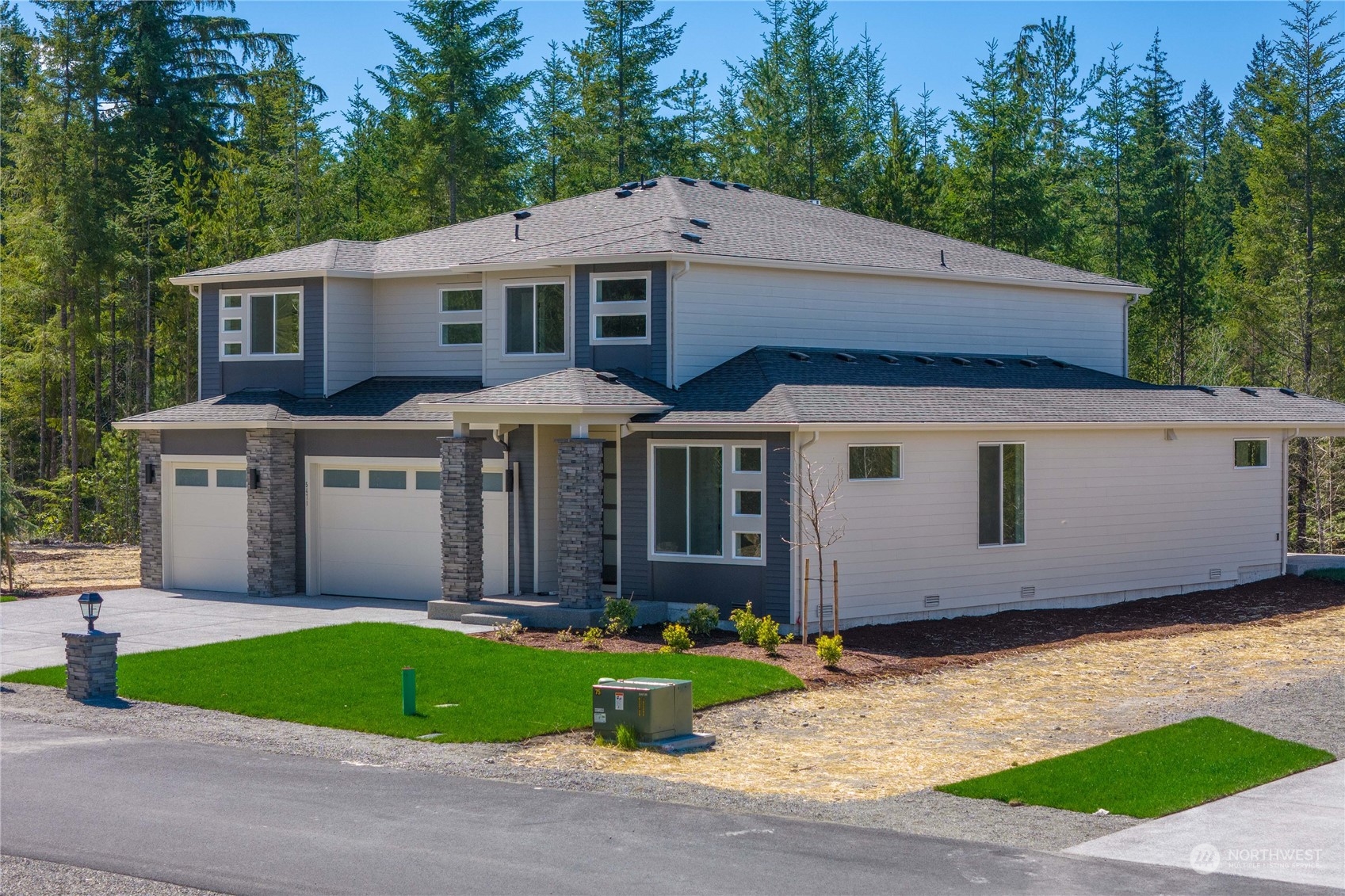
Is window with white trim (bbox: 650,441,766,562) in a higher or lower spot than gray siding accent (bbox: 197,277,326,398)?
lower

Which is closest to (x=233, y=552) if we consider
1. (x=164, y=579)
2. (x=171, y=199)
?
(x=164, y=579)

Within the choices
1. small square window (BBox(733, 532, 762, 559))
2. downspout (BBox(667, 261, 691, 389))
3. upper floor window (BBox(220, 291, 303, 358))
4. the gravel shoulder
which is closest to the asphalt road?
the gravel shoulder

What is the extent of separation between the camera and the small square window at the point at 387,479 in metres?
22.8

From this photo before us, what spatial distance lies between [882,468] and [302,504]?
990 cm

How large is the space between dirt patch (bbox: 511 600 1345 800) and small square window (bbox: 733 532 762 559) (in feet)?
10.0

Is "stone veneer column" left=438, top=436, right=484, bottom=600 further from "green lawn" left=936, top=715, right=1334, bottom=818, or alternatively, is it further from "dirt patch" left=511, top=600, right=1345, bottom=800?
"green lawn" left=936, top=715, right=1334, bottom=818

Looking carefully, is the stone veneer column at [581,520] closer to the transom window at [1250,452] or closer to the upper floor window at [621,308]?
the upper floor window at [621,308]

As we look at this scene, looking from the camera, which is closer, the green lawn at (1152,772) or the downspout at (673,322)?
the green lawn at (1152,772)

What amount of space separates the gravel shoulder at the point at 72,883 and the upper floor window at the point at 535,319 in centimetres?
1385

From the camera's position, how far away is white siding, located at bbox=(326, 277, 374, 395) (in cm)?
2392

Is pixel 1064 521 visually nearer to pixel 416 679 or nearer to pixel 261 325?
pixel 416 679

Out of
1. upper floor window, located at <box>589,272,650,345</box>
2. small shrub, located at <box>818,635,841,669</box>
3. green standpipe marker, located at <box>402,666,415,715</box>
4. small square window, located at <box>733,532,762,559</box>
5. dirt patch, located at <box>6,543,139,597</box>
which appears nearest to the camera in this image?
green standpipe marker, located at <box>402,666,415,715</box>

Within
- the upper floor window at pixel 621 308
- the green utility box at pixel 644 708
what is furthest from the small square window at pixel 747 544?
the green utility box at pixel 644 708

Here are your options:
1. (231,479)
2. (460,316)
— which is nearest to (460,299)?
(460,316)
